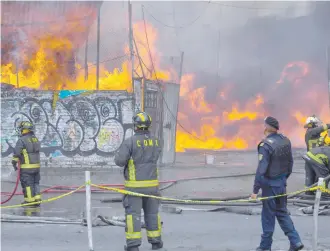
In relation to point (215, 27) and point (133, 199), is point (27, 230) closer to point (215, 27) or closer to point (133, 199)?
point (133, 199)

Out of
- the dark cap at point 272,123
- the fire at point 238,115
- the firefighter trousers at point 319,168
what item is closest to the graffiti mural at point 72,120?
the firefighter trousers at point 319,168

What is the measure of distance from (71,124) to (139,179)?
13.2 metres

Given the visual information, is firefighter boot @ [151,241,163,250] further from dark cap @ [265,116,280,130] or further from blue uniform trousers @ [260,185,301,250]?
dark cap @ [265,116,280,130]

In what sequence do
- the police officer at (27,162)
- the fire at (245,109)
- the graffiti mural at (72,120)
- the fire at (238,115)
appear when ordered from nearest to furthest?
the police officer at (27,162)
the graffiti mural at (72,120)
the fire at (245,109)
the fire at (238,115)

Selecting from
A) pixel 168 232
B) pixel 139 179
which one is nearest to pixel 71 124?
pixel 168 232

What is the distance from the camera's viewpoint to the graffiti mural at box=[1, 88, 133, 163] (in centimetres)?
1912

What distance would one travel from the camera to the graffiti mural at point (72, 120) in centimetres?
1912

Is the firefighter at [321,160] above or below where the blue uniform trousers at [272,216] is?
above

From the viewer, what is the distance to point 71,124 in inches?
760

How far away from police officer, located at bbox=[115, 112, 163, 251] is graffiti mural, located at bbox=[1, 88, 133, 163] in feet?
40.9

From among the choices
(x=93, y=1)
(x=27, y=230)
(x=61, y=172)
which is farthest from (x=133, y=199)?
(x=93, y=1)

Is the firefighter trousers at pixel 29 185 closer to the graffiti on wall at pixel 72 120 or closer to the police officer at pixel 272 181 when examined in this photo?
the police officer at pixel 272 181

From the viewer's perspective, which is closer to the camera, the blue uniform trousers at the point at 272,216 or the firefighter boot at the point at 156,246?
the blue uniform trousers at the point at 272,216

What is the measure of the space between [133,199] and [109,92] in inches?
513
